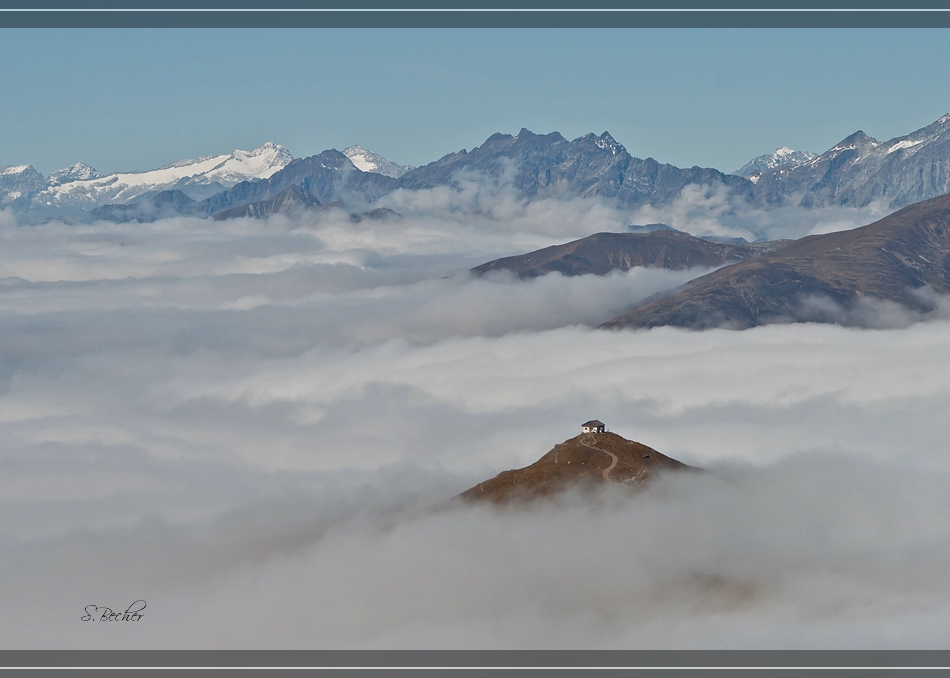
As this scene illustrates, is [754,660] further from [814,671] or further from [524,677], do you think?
[524,677]
